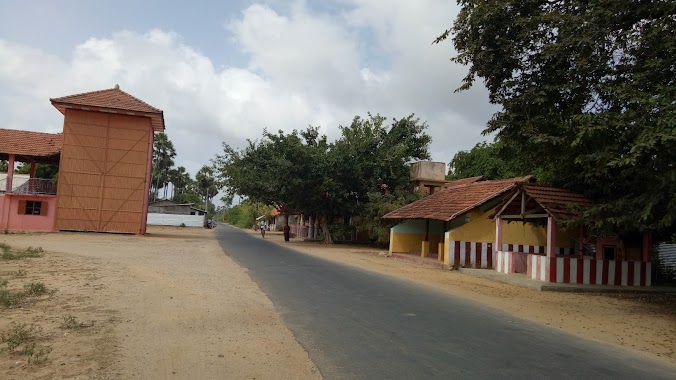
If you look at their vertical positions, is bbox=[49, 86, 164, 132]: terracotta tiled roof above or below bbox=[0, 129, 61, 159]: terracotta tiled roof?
above

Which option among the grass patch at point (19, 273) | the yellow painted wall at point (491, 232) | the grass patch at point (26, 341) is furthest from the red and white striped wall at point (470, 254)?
the grass patch at point (26, 341)

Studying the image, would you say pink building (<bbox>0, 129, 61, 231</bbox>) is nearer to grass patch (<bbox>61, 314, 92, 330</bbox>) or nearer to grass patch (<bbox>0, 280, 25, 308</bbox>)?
grass patch (<bbox>0, 280, 25, 308</bbox>)

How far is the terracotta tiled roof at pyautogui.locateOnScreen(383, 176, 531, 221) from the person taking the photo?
765 inches

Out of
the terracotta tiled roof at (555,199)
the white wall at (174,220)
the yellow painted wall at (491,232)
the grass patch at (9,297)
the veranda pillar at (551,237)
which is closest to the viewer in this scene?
the grass patch at (9,297)

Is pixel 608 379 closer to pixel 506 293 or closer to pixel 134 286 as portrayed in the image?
pixel 506 293

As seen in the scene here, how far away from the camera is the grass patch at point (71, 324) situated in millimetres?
6444

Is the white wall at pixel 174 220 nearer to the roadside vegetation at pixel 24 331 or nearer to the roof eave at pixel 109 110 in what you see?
the roof eave at pixel 109 110

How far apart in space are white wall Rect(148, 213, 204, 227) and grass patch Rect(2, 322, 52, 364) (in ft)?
191

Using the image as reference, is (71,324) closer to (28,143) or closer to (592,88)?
(592,88)

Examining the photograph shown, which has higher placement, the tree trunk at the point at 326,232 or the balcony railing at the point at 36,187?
the balcony railing at the point at 36,187

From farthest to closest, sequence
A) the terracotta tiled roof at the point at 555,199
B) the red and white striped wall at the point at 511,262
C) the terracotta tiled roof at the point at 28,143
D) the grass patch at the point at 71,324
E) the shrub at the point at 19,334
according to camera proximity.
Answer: the terracotta tiled roof at the point at 28,143 → the red and white striped wall at the point at 511,262 → the terracotta tiled roof at the point at 555,199 → the grass patch at the point at 71,324 → the shrub at the point at 19,334

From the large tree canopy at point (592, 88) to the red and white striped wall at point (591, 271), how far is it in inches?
96.6

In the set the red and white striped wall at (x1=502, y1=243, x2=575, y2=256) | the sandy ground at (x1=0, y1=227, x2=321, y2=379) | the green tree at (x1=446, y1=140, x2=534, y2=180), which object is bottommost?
the sandy ground at (x1=0, y1=227, x2=321, y2=379)

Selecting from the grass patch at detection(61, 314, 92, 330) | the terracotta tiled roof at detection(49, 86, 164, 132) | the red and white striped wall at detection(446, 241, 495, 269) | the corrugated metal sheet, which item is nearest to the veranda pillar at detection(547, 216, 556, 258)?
the red and white striped wall at detection(446, 241, 495, 269)
